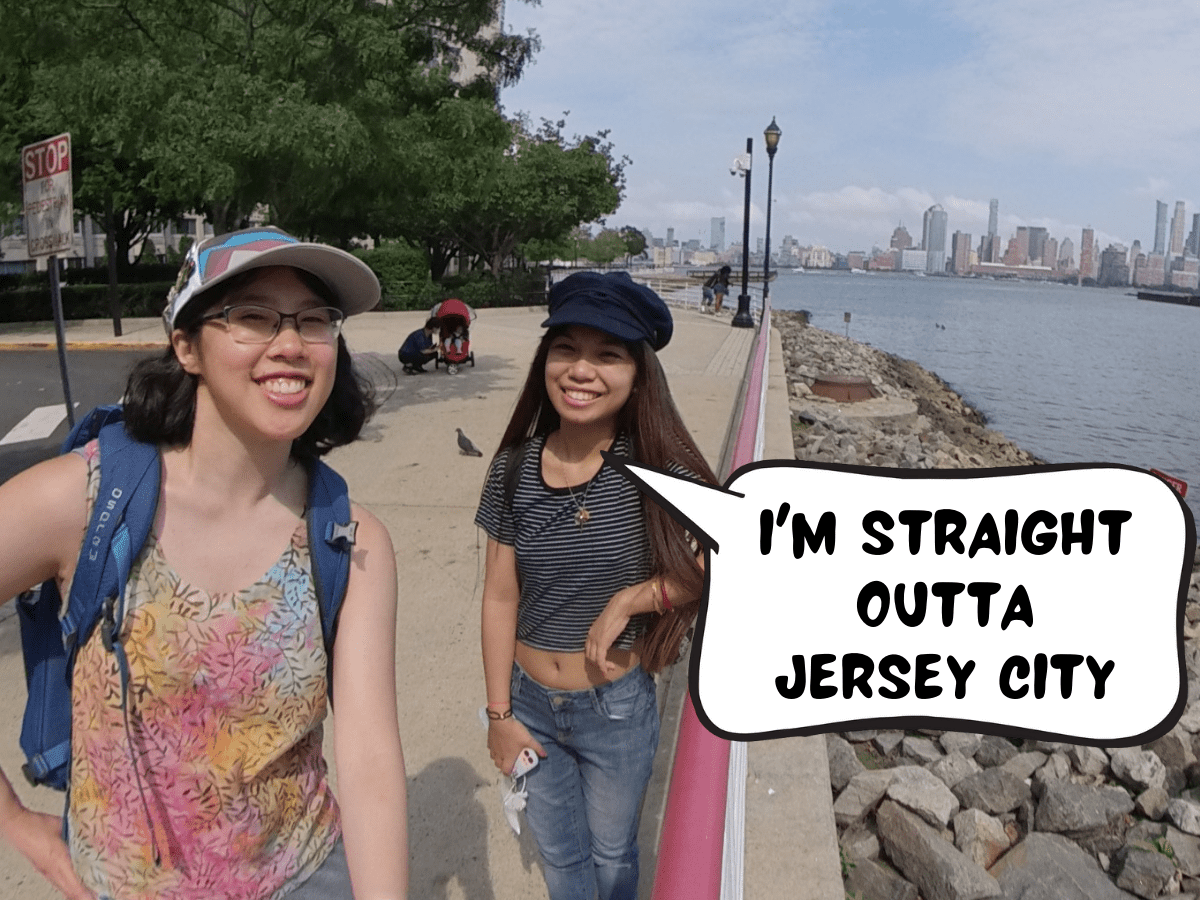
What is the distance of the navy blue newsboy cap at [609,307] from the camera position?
204 cm

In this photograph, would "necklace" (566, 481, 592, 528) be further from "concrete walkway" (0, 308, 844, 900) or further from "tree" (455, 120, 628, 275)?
"tree" (455, 120, 628, 275)

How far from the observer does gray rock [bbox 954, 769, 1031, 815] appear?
4.11 m

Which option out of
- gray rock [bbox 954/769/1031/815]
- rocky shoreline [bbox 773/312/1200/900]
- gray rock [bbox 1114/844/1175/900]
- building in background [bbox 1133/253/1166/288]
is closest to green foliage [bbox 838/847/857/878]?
rocky shoreline [bbox 773/312/1200/900]

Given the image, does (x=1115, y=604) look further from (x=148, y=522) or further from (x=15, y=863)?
(x=15, y=863)

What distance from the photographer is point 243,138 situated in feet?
28.4

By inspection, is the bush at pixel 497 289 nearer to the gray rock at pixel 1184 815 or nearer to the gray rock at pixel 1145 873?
the gray rock at pixel 1184 815

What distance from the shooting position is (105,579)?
140 centimetres

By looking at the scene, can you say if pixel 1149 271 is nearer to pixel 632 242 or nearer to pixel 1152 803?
pixel 632 242

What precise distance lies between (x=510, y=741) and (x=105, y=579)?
1204 millimetres

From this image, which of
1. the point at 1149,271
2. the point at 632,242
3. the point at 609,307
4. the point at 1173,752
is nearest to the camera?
the point at 609,307

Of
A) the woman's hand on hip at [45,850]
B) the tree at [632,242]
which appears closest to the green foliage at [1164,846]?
the woman's hand on hip at [45,850]

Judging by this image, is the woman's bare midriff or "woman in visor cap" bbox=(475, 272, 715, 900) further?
the woman's bare midriff

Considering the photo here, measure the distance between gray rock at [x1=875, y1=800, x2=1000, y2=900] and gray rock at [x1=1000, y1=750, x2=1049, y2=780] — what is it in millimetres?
1133

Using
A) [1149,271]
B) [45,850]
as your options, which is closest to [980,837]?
[45,850]
